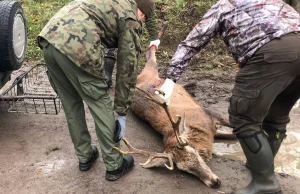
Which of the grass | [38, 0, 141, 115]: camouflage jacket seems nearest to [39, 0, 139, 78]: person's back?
[38, 0, 141, 115]: camouflage jacket

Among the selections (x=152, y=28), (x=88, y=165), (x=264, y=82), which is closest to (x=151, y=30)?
(x=152, y=28)

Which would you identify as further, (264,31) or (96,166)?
Result: (96,166)

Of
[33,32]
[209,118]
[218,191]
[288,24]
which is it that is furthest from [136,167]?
[33,32]

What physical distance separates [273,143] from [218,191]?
2.38 ft

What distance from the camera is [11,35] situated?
4367 mm

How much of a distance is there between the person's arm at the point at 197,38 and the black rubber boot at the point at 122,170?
3.70 feet

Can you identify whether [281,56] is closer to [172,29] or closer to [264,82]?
[264,82]

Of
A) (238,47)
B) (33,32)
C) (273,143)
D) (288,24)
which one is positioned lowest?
(33,32)

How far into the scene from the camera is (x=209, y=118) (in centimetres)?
489

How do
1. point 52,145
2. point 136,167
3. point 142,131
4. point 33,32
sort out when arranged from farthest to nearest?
point 33,32, point 142,131, point 52,145, point 136,167

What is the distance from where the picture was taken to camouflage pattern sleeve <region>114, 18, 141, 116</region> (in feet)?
11.1

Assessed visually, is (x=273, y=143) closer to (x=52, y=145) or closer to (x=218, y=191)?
(x=218, y=191)

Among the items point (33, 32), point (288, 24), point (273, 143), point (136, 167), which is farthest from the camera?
point (33, 32)

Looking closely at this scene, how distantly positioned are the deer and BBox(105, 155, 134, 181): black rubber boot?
0.55ft
